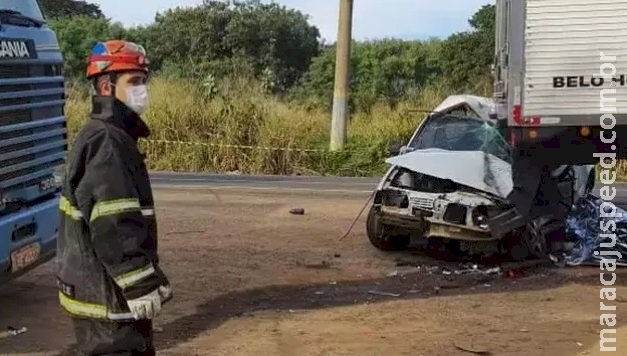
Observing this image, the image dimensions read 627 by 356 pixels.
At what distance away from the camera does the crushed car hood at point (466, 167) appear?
10273 mm

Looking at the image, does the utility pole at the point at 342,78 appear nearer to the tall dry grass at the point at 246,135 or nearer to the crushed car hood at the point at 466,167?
the tall dry grass at the point at 246,135

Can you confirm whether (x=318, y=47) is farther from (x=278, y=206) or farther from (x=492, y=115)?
(x=492, y=115)

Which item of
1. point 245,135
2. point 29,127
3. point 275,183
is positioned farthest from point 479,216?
point 245,135

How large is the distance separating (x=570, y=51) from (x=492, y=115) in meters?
1.85

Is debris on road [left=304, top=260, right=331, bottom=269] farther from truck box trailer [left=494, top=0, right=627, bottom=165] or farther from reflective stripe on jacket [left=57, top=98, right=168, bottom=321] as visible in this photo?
reflective stripe on jacket [left=57, top=98, right=168, bottom=321]

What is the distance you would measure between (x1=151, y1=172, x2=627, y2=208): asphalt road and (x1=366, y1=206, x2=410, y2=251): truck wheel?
6.32 m

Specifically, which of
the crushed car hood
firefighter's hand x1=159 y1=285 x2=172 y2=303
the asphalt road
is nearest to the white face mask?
firefighter's hand x1=159 y1=285 x2=172 y2=303

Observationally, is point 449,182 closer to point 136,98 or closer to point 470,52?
point 136,98

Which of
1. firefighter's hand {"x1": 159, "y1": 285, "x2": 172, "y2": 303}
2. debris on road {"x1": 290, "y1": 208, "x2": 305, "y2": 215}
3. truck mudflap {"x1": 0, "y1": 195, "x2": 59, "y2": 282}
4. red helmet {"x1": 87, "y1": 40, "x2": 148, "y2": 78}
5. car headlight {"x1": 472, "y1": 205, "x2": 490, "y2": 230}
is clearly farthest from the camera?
debris on road {"x1": 290, "y1": 208, "x2": 305, "y2": 215}

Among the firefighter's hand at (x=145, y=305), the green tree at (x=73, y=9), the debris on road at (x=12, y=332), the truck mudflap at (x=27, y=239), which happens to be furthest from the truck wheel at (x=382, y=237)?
the green tree at (x=73, y=9)

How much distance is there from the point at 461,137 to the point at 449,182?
106 centimetres

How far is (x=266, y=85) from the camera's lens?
96.0ft

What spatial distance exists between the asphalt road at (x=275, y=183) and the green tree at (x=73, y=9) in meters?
32.0

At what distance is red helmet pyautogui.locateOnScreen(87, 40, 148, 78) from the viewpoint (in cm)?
444
